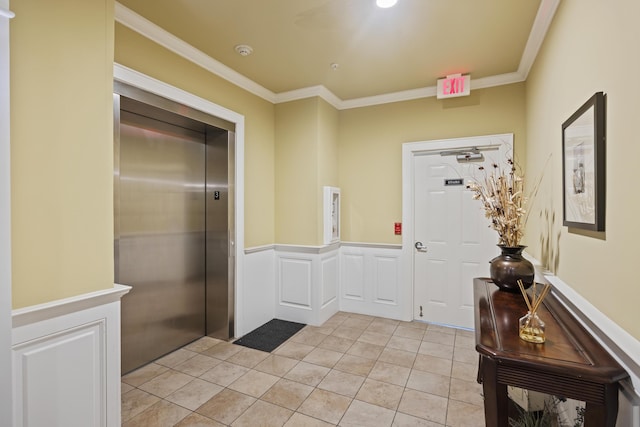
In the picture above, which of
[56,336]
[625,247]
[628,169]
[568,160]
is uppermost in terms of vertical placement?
[568,160]

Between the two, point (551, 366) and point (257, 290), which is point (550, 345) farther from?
point (257, 290)

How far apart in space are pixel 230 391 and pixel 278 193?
7.28 feet

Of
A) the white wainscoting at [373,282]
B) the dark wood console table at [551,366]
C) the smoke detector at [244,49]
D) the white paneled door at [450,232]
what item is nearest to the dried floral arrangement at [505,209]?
the dark wood console table at [551,366]

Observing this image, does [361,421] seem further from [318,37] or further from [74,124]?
[318,37]

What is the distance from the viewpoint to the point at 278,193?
395cm

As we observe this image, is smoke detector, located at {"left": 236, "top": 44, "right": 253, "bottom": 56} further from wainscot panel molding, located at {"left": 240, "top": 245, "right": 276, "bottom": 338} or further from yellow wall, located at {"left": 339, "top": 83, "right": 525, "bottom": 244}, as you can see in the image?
wainscot panel molding, located at {"left": 240, "top": 245, "right": 276, "bottom": 338}

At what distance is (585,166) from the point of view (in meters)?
1.51

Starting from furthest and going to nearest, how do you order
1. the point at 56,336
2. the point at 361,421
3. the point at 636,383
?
1. the point at 361,421
2. the point at 56,336
3. the point at 636,383

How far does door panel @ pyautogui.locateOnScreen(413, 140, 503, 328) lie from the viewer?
356cm

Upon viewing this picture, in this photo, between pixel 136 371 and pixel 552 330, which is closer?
pixel 552 330

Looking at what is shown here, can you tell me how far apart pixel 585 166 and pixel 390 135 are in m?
2.56

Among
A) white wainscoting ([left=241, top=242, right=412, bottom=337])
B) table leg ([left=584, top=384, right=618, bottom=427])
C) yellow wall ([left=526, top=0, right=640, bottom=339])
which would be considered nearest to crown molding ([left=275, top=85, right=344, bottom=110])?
white wainscoting ([left=241, top=242, right=412, bottom=337])

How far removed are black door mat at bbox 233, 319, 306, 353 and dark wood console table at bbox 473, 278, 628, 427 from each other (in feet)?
7.32

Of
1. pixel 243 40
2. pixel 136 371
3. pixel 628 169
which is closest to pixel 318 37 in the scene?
pixel 243 40
